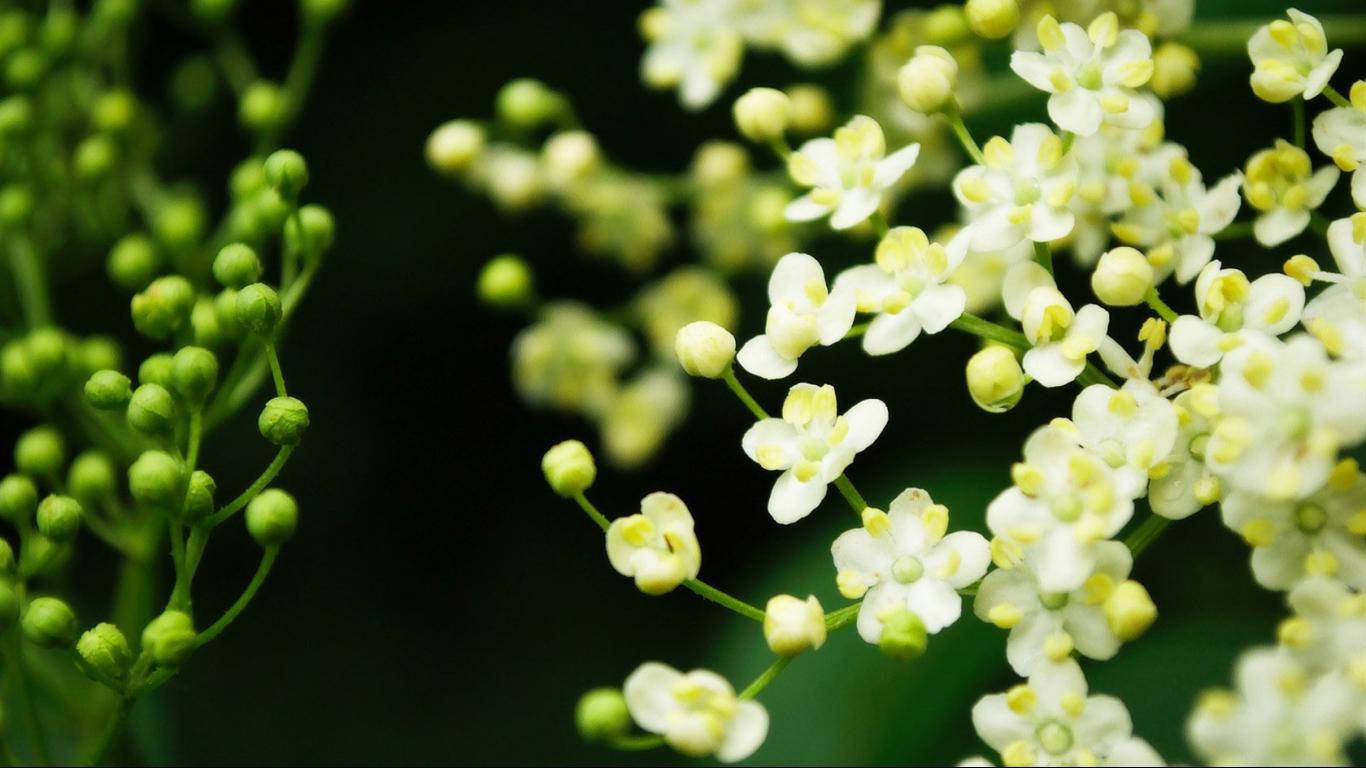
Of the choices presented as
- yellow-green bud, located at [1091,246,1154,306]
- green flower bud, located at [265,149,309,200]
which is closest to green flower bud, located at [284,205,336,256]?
green flower bud, located at [265,149,309,200]

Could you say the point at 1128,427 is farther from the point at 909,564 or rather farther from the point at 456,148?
the point at 456,148

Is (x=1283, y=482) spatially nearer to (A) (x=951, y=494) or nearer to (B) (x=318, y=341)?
(A) (x=951, y=494)

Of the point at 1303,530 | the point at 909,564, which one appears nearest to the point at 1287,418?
the point at 1303,530

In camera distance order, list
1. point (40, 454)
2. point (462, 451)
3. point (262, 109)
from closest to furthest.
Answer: point (40, 454) → point (262, 109) → point (462, 451)

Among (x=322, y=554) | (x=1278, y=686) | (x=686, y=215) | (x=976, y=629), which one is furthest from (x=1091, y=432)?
(x=322, y=554)

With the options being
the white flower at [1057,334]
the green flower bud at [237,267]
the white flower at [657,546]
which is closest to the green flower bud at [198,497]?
the green flower bud at [237,267]

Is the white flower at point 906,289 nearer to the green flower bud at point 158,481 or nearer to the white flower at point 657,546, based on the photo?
the white flower at point 657,546

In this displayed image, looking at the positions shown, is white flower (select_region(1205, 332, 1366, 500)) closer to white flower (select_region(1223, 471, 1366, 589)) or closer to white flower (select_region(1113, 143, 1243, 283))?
white flower (select_region(1223, 471, 1366, 589))
